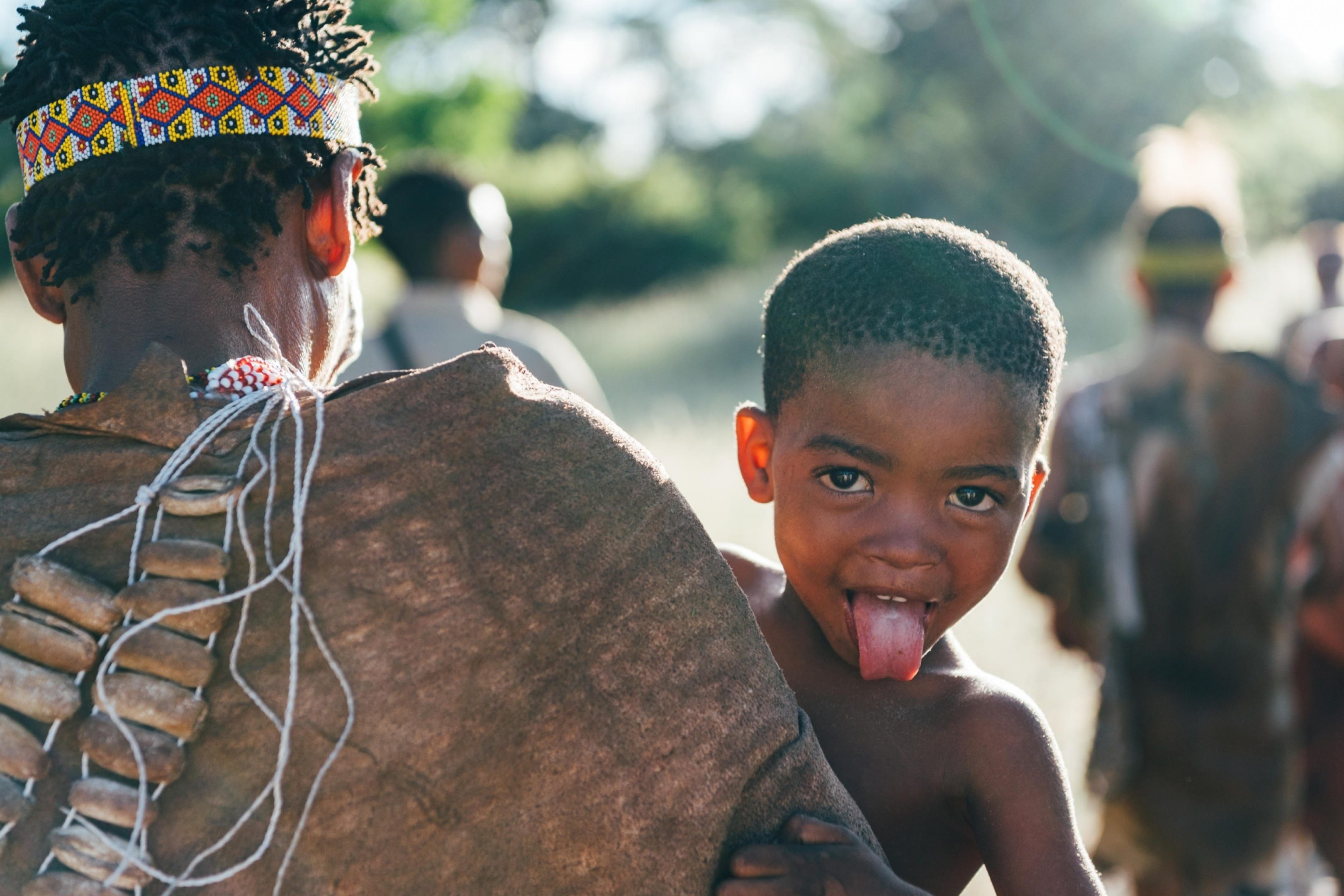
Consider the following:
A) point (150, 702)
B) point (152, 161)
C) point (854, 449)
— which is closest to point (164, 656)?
point (150, 702)

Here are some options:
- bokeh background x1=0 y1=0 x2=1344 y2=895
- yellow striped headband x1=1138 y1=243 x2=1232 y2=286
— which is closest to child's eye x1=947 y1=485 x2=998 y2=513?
yellow striped headband x1=1138 y1=243 x2=1232 y2=286

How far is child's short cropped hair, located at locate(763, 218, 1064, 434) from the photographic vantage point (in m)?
1.94

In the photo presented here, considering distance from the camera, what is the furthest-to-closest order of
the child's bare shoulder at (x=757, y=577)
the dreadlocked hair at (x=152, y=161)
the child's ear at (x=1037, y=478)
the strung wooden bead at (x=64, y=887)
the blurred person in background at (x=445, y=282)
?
the blurred person in background at (x=445, y=282), the child's bare shoulder at (x=757, y=577), the child's ear at (x=1037, y=478), the dreadlocked hair at (x=152, y=161), the strung wooden bead at (x=64, y=887)

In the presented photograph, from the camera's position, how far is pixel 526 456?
1.46 metres

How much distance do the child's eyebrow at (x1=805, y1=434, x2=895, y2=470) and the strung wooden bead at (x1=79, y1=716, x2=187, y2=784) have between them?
1077 mm

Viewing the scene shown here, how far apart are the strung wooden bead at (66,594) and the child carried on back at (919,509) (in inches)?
42.4

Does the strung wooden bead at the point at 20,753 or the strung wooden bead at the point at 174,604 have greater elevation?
the strung wooden bead at the point at 174,604

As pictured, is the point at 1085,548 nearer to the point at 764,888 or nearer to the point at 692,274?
the point at 764,888

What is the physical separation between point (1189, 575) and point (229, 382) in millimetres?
3779

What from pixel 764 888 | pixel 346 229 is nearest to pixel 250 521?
pixel 346 229

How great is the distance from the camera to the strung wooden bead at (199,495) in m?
1.42

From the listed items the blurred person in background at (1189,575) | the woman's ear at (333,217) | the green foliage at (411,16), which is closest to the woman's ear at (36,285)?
the woman's ear at (333,217)

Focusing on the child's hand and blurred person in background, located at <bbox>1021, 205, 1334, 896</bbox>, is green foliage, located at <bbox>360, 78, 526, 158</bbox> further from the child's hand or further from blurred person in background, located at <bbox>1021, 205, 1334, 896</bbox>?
the child's hand

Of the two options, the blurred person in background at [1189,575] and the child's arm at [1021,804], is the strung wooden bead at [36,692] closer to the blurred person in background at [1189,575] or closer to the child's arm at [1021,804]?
the child's arm at [1021,804]
